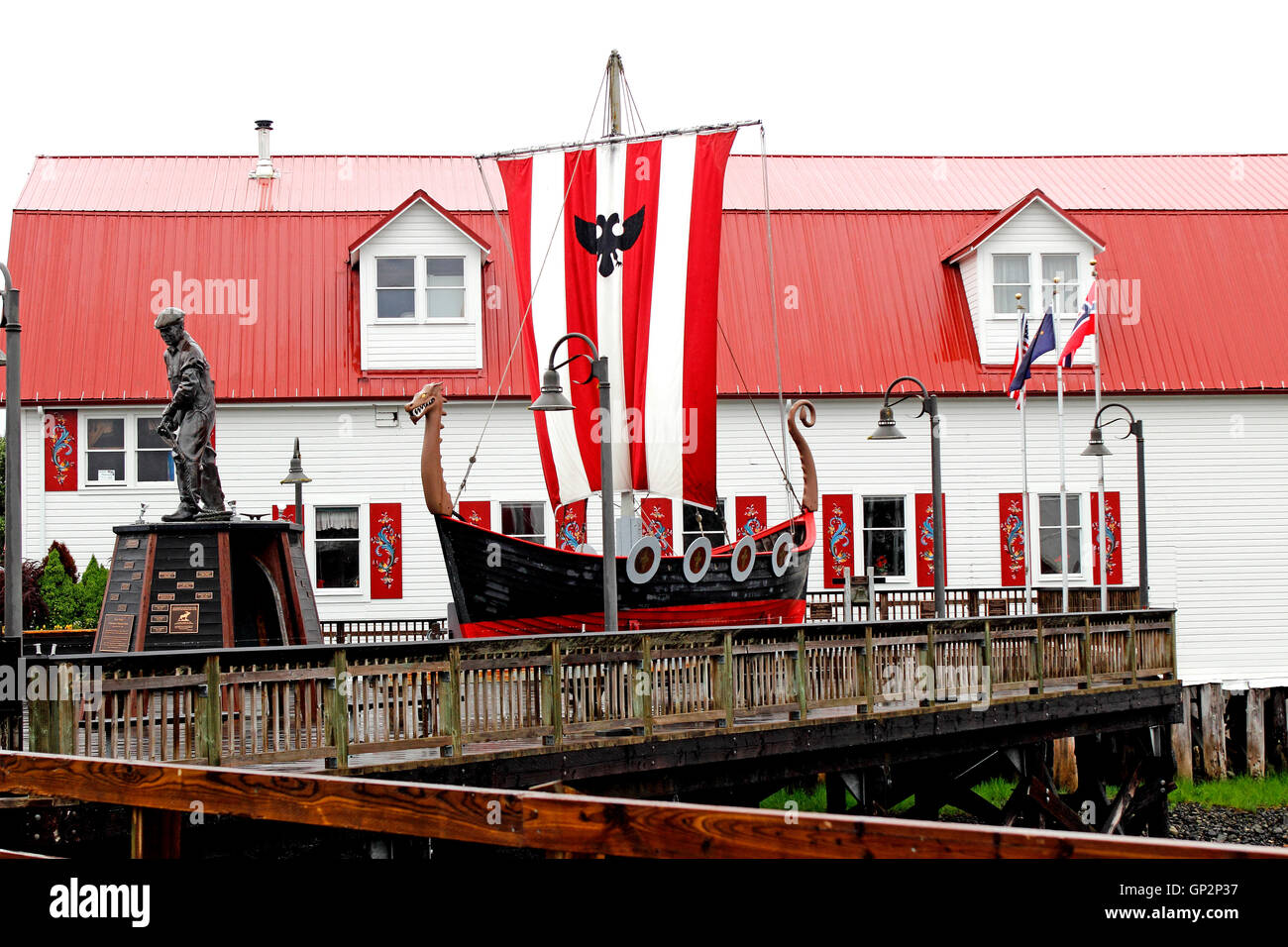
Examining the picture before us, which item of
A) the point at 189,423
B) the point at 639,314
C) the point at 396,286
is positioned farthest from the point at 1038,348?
the point at 189,423

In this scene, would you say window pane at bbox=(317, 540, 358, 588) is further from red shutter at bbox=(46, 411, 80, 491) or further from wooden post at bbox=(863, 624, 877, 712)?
wooden post at bbox=(863, 624, 877, 712)

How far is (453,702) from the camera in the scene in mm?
11195

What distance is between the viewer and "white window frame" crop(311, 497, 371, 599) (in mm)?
25594

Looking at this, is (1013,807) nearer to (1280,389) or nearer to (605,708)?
(605,708)

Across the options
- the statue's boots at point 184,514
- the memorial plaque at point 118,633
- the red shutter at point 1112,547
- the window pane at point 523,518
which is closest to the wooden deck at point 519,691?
the memorial plaque at point 118,633

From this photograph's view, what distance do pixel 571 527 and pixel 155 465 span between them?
7.49 metres

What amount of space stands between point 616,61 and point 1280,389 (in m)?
14.0

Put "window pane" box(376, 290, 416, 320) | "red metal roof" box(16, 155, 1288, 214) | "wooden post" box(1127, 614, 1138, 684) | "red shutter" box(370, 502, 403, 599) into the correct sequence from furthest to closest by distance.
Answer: "red metal roof" box(16, 155, 1288, 214) < "window pane" box(376, 290, 416, 320) < "red shutter" box(370, 502, 403, 599) < "wooden post" box(1127, 614, 1138, 684)

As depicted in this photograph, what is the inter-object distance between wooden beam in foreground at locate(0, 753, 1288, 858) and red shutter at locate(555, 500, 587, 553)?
19879 mm

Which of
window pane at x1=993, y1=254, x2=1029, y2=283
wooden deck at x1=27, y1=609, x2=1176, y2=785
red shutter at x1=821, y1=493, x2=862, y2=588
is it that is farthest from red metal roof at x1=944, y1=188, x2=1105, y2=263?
wooden deck at x1=27, y1=609, x2=1176, y2=785

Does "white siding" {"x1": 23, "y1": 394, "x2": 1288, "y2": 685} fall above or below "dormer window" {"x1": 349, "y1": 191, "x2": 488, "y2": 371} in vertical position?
below

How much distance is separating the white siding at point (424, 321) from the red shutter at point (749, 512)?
547 centimetres

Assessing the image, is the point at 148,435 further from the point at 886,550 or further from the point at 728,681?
the point at 728,681
